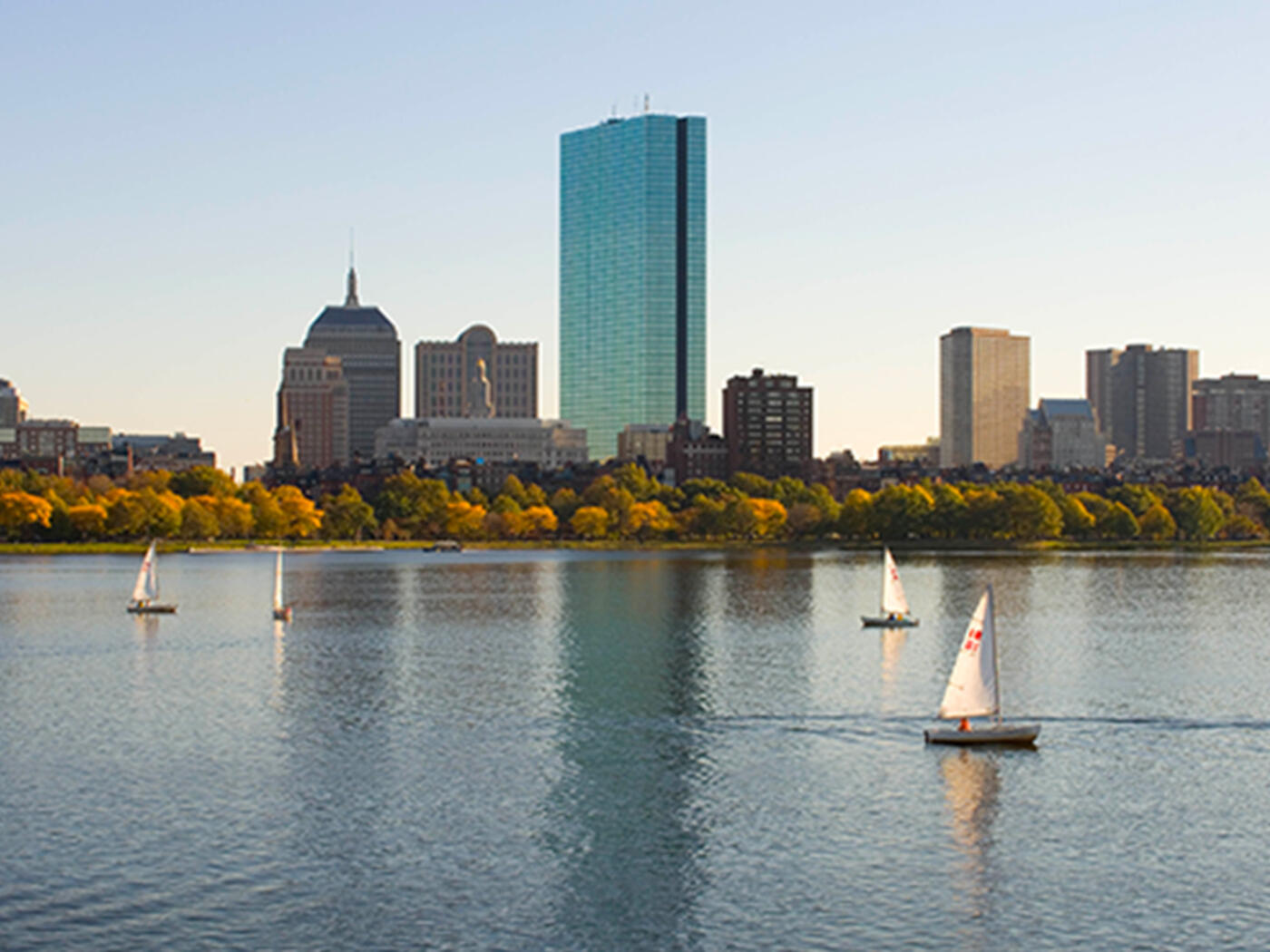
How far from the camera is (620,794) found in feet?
190

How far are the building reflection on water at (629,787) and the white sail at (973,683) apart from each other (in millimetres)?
10350

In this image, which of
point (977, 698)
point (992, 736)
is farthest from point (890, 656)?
point (992, 736)

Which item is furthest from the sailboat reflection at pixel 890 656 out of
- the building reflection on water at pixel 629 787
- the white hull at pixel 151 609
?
the white hull at pixel 151 609

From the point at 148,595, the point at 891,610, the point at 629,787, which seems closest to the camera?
the point at 629,787

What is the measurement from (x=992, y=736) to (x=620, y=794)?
16.4 metres

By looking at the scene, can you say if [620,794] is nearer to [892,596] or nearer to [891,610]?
[891,610]

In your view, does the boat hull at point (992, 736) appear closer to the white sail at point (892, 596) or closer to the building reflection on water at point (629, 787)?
the building reflection on water at point (629, 787)

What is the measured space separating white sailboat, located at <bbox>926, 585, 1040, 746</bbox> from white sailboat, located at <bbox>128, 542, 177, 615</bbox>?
2959 inches

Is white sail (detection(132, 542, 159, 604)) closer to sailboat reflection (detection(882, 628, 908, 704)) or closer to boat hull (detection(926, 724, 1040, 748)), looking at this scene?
sailboat reflection (detection(882, 628, 908, 704))

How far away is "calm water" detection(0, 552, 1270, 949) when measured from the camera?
43.8 metres

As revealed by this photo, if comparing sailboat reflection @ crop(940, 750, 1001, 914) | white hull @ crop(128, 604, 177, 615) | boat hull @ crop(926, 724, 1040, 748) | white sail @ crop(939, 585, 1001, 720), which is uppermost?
white sail @ crop(939, 585, 1001, 720)

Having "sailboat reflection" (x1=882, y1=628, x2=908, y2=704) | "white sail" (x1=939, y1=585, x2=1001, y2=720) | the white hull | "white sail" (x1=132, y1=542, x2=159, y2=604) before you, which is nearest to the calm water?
"sailboat reflection" (x1=882, y1=628, x2=908, y2=704)

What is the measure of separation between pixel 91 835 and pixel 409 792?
11.0 m

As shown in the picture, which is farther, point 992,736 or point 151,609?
point 151,609
